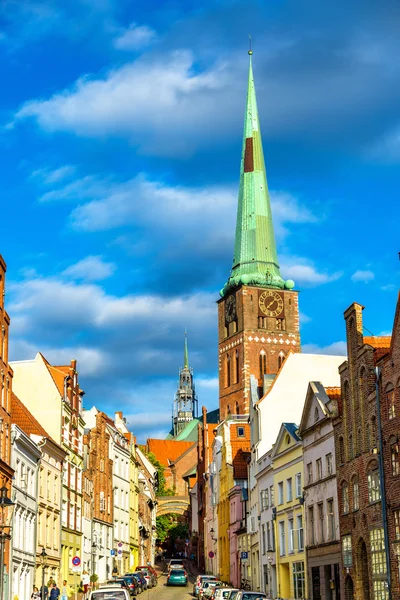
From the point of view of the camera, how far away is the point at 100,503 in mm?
87188

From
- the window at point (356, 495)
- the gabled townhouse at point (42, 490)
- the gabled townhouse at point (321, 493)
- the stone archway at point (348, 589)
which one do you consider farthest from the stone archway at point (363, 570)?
the gabled townhouse at point (42, 490)

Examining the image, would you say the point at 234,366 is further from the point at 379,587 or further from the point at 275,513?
the point at 379,587

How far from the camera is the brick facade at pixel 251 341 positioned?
159625 mm

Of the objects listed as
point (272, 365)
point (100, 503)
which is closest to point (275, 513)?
point (100, 503)

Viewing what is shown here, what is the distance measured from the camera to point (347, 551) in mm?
49344

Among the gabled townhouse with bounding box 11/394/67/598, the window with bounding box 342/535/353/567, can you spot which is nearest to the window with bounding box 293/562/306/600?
the window with bounding box 342/535/353/567

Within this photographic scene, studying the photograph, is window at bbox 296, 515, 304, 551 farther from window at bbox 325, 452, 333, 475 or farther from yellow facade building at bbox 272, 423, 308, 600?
window at bbox 325, 452, 333, 475

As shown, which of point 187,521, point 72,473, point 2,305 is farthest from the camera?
point 187,521

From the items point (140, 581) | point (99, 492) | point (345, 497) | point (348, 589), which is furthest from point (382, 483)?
point (99, 492)

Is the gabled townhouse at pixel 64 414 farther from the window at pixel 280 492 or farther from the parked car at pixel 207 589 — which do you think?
the window at pixel 280 492

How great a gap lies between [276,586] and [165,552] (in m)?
100

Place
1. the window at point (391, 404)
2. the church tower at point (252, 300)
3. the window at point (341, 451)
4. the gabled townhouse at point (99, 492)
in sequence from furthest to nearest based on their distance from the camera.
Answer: the church tower at point (252, 300) → the gabled townhouse at point (99, 492) → the window at point (341, 451) → the window at point (391, 404)

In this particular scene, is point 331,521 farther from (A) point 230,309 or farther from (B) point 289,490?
(A) point 230,309

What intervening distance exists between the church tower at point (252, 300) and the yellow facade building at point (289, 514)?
9034 cm
